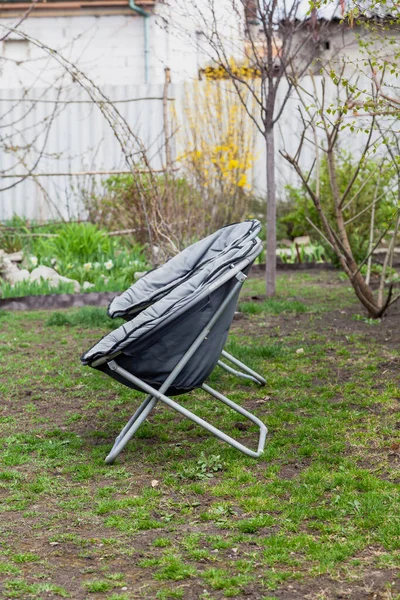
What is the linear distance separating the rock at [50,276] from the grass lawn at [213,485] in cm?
261

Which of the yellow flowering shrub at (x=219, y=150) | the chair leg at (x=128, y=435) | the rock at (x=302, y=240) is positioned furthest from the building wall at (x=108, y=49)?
the chair leg at (x=128, y=435)

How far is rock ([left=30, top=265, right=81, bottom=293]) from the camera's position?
861 cm

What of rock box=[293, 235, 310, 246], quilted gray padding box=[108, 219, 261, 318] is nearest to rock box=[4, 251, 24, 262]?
rock box=[293, 235, 310, 246]

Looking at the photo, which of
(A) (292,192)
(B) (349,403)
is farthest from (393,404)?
(A) (292,192)

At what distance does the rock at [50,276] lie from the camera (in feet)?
28.2

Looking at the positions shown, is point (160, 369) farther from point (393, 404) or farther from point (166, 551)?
point (393, 404)

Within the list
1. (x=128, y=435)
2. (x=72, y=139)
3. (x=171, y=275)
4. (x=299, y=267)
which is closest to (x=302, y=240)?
(x=299, y=267)

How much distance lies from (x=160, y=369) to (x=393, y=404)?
1392 millimetres

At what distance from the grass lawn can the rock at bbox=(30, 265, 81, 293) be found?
2609 millimetres

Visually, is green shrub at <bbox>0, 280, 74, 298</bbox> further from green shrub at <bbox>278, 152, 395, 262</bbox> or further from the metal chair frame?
the metal chair frame

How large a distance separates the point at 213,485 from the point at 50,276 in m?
5.61

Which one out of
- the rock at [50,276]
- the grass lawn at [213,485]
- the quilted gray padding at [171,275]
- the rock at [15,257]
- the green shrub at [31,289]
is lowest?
the grass lawn at [213,485]

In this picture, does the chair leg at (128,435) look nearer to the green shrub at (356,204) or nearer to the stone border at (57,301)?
the stone border at (57,301)

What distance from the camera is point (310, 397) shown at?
4742 mm
